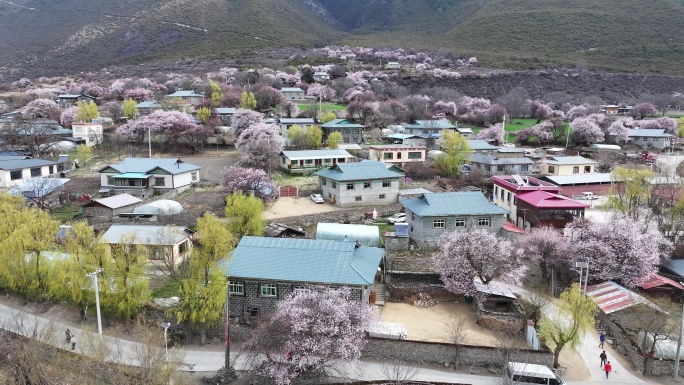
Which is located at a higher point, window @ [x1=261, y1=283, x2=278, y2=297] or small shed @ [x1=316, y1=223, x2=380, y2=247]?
small shed @ [x1=316, y1=223, x2=380, y2=247]

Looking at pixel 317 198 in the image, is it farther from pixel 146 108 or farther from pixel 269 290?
pixel 146 108

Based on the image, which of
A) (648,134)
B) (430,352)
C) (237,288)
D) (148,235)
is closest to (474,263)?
→ (430,352)

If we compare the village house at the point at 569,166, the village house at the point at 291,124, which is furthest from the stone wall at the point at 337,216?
the village house at the point at 291,124

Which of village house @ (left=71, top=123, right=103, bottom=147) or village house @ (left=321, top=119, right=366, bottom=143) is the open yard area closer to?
village house @ (left=321, top=119, right=366, bottom=143)

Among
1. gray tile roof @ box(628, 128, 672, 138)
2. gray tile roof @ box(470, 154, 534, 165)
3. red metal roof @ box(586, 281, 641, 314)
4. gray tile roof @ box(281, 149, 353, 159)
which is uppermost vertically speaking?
gray tile roof @ box(628, 128, 672, 138)

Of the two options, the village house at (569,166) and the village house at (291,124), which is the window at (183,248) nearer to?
the village house at (291,124)

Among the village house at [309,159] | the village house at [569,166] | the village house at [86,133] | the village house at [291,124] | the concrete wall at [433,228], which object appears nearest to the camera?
the concrete wall at [433,228]

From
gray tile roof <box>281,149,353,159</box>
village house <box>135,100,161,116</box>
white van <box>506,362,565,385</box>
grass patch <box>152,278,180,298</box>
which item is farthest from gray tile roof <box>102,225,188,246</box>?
village house <box>135,100,161,116</box>
